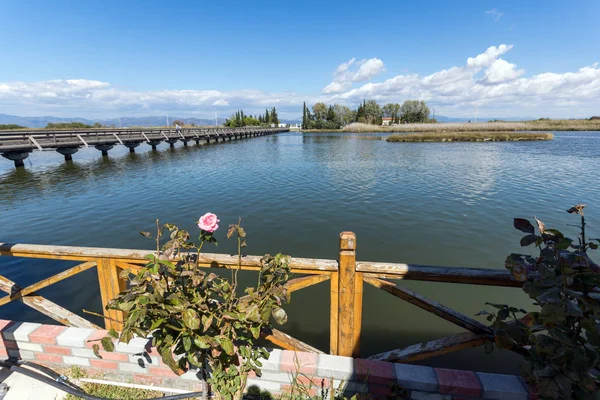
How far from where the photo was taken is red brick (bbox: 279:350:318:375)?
7.50ft

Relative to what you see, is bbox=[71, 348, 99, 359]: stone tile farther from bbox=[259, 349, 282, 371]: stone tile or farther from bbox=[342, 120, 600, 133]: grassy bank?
bbox=[342, 120, 600, 133]: grassy bank

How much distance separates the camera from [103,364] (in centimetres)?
255

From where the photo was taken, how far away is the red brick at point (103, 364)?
99.8 inches

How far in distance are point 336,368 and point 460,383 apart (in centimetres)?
86

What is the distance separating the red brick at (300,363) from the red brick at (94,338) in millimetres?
1575

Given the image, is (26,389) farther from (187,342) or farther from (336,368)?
(336,368)

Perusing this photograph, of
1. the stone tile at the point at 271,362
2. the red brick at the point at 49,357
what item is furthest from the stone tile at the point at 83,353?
the stone tile at the point at 271,362

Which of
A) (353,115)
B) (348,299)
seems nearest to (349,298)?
(348,299)

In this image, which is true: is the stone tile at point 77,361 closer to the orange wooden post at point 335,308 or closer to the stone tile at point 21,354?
the stone tile at point 21,354

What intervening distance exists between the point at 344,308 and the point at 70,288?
5324mm

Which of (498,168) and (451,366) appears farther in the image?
(498,168)

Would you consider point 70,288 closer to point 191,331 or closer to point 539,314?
point 191,331

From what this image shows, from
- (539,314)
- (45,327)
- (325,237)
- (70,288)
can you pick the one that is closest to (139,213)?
(70,288)

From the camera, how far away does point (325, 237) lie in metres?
7.32
